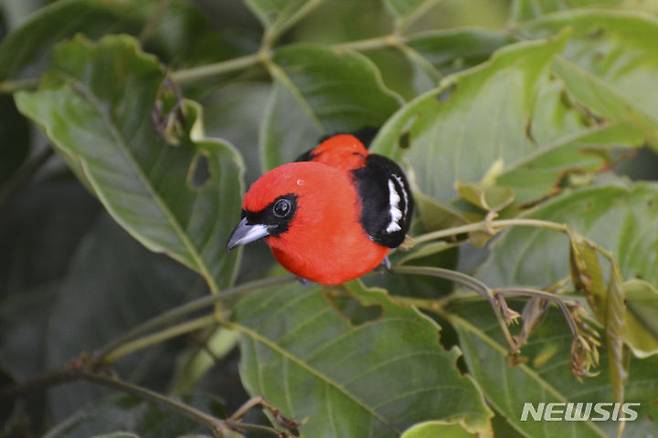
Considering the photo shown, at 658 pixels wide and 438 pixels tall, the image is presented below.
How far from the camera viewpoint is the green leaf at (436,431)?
122 centimetres

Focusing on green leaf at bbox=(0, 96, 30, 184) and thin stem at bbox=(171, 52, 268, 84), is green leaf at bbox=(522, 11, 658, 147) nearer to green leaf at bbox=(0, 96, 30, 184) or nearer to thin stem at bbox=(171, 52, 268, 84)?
thin stem at bbox=(171, 52, 268, 84)

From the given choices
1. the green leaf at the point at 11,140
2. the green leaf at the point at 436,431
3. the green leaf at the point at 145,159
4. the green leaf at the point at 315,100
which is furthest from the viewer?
the green leaf at the point at 11,140

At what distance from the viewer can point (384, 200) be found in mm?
1521

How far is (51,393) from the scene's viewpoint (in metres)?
1.93

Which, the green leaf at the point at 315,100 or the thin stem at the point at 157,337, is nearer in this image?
the thin stem at the point at 157,337

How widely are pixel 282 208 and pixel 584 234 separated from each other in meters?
0.55

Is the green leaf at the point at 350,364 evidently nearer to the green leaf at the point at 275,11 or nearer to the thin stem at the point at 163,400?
the thin stem at the point at 163,400

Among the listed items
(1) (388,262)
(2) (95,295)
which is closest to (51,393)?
(2) (95,295)

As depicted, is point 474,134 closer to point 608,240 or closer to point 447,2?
point 608,240

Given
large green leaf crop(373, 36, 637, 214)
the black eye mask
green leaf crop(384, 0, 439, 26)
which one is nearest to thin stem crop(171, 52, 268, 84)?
green leaf crop(384, 0, 439, 26)

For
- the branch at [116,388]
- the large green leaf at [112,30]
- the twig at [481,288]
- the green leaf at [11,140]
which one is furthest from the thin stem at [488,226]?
the green leaf at [11,140]

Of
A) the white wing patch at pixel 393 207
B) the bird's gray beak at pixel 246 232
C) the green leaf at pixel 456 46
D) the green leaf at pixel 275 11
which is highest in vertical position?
the green leaf at pixel 275 11

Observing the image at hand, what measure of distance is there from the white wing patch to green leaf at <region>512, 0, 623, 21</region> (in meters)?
0.58

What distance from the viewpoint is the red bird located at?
144 centimetres
